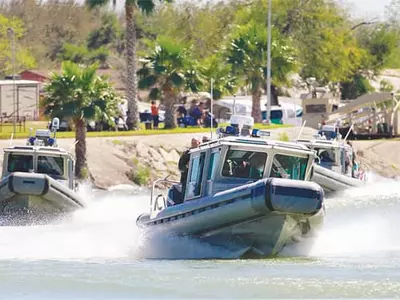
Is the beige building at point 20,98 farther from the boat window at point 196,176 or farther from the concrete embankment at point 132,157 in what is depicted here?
the boat window at point 196,176

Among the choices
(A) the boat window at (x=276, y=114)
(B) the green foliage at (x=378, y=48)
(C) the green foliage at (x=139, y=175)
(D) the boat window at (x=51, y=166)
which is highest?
(B) the green foliage at (x=378, y=48)

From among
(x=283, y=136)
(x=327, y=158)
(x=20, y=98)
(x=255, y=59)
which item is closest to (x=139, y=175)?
(x=283, y=136)

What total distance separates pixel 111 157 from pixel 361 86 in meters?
42.6

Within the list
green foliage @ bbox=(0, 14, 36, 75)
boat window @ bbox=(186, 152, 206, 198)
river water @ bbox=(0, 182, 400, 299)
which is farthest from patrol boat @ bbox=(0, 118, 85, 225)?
green foliage @ bbox=(0, 14, 36, 75)

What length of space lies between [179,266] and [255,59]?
1838 inches

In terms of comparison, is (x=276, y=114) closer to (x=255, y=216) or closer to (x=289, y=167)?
(x=289, y=167)

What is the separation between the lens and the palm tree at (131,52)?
58188 mm

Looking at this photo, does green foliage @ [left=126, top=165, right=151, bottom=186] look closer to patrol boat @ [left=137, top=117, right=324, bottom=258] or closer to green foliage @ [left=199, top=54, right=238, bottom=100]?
green foliage @ [left=199, top=54, right=238, bottom=100]

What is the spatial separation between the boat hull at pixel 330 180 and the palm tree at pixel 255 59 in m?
25.3

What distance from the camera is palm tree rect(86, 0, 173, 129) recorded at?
191 ft

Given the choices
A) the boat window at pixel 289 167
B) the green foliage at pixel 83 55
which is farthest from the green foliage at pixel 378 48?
the boat window at pixel 289 167

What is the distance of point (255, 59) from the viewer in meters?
67.8

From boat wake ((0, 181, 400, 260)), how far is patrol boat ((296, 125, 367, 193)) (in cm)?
265

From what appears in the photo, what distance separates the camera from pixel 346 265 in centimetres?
2173
